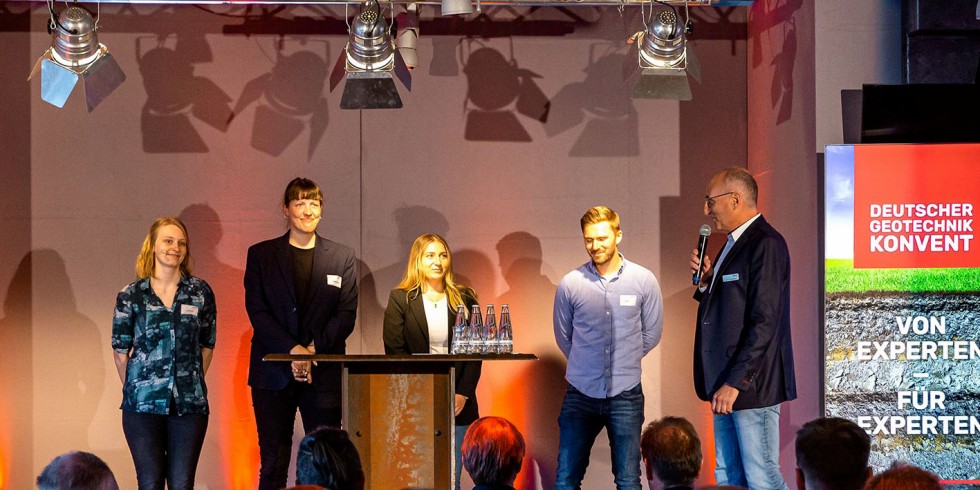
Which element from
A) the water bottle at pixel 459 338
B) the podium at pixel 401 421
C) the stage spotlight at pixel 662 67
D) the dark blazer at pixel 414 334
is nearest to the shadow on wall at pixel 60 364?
the dark blazer at pixel 414 334

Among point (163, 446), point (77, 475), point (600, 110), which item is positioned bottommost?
point (163, 446)

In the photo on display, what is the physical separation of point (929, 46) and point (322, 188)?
3.41 m

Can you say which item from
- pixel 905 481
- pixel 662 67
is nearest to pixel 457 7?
pixel 662 67

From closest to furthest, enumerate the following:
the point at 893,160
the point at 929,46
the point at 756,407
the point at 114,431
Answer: the point at 756,407
the point at 893,160
the point at 929,46
the point at 114,431

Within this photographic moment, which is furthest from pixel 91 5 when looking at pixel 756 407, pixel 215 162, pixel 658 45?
pixel 756 407

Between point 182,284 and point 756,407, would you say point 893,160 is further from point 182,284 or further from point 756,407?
point 182,284

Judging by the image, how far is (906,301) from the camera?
4.85 metres

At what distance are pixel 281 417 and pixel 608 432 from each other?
1650 mm

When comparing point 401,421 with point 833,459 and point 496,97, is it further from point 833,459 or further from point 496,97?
point 496,97

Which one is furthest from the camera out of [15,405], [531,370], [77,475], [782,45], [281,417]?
[531,370]

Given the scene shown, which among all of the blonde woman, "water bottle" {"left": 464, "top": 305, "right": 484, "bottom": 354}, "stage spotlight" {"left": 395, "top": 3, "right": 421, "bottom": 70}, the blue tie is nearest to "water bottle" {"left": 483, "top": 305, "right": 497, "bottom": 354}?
"water bottle" {"left": 464, "top": 305, "right": 484, "bottom": 354}

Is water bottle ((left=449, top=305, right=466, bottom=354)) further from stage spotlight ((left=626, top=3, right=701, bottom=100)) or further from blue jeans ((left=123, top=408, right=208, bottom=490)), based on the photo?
stage spotlight ((left=626, top=3, right=701, bottom=100))

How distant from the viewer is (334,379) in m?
5.32

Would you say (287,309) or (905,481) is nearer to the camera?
(905,481)
